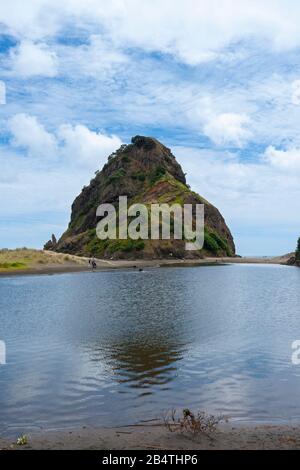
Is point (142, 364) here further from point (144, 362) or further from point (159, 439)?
point (159, 439)

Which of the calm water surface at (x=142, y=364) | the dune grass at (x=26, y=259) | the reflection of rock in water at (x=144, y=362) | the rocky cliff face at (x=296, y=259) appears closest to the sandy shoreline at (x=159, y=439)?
the calm water surface at (x=142, y=364)

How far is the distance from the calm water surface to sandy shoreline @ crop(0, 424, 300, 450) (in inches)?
50.5

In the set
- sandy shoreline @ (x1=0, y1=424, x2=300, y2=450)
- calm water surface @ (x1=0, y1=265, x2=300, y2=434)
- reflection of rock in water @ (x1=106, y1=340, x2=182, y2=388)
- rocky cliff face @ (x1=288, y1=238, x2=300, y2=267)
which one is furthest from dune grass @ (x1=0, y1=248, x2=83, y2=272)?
sandy shoreline @ (x1=0, y1=424, x2=300, y2=450)

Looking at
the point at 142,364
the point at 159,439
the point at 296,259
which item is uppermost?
the point at 296,259

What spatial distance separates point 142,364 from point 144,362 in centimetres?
45

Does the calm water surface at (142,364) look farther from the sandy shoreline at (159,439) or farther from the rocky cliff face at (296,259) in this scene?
the rocky cliff face at (296,259)

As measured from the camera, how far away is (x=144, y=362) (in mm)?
25359

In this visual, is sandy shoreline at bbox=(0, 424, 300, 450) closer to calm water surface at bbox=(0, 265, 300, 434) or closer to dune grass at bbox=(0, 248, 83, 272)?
calm water surface at bbox=(0, 265, 300, 434)

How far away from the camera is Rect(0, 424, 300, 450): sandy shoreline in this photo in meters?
13.2

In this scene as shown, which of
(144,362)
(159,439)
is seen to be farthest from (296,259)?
(159,439)

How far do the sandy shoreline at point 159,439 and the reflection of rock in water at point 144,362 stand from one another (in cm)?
626

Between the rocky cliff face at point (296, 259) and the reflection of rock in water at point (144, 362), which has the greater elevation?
the rocky cliff face at point (296, 259)

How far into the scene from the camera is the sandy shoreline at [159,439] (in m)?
13.2
